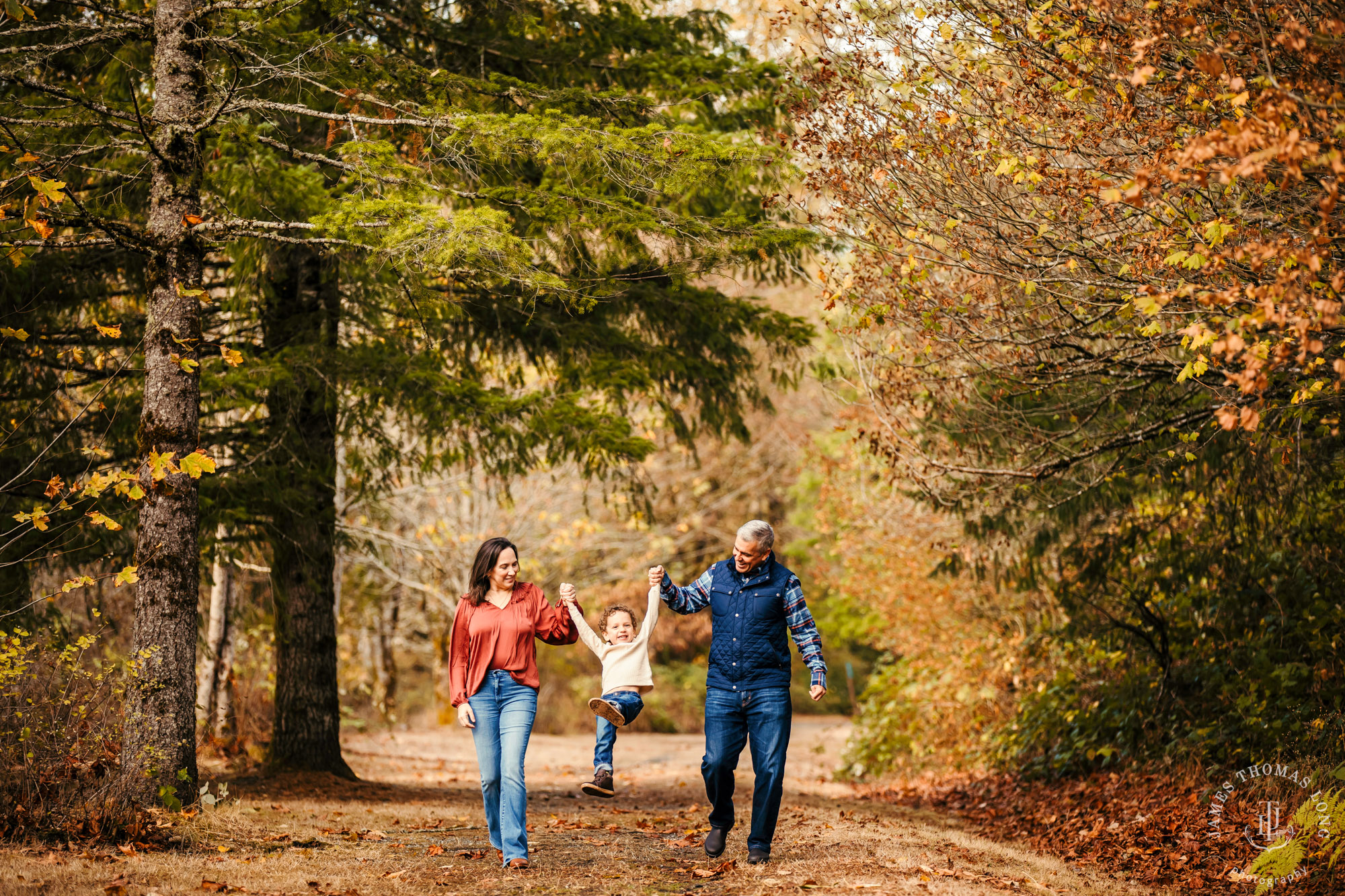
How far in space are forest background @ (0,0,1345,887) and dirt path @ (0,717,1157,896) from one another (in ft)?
2.66

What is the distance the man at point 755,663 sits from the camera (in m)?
5.90

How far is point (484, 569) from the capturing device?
19.0 feet

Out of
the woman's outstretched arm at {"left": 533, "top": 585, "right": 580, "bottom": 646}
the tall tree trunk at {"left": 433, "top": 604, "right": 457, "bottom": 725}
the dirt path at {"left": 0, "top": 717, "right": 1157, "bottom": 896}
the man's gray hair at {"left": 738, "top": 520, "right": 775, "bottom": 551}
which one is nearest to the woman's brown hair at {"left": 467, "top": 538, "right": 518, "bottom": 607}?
the woman's outstretched arm at {"left": 533, "top": 585, "right": 580, "bottom": 646}

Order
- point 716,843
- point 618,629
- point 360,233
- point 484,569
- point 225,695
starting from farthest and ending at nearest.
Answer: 1. point 225,695
2. point 360,233
3. point 618,629
4. point 716,843
5. point 484,569

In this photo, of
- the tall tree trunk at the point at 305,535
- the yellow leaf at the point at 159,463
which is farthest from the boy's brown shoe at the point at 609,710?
the tall tree trunk at the point at 305,535

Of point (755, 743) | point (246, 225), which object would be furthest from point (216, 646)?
point (755, 743)

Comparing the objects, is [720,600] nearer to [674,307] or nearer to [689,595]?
[689,595]

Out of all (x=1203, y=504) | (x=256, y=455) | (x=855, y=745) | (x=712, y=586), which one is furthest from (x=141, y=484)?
(x=855, y=745)

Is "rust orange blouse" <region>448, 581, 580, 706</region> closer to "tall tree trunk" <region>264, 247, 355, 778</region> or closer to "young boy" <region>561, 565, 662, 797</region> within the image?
"young boy" <region>561, 565, 662, 797</region>

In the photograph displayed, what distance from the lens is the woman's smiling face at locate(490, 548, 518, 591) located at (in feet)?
19.0

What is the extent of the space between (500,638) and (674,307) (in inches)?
201

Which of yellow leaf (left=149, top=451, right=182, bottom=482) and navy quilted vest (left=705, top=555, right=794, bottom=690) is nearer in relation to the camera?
navy quilted vest (left=705, top=555, right=794, bottom=690)

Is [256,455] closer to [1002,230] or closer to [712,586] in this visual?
[712,586]

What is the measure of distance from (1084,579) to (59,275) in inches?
400
